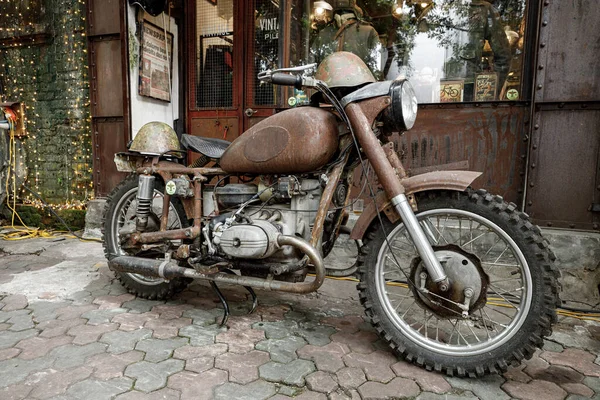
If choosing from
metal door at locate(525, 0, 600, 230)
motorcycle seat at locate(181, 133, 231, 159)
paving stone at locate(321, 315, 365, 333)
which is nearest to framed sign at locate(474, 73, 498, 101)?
metal door at locate(525, 0, 600, 230)

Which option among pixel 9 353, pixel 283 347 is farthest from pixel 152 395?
pixel 9 353

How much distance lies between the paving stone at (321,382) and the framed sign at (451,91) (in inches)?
119

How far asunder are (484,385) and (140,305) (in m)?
2.36

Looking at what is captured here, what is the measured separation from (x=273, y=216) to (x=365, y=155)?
0.72 metres

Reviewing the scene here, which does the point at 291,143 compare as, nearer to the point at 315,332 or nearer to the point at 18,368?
the point at 315,332

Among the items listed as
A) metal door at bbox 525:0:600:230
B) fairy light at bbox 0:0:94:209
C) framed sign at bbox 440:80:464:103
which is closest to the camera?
metal door at bbox 525:0:600:230

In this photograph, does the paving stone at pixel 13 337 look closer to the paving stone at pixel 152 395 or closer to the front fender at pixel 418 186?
the paving stone at pixel 152 395

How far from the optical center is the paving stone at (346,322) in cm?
251

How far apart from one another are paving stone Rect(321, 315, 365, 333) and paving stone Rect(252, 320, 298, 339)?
0.77 feet

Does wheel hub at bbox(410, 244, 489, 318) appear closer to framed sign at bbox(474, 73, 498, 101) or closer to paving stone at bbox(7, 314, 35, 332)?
framed sign at bbox(474, 73, 498, 101)

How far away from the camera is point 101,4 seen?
4.90 metres

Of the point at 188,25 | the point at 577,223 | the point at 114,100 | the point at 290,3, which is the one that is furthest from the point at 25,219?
the point at 577,223

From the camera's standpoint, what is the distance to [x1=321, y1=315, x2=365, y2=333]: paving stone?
Result: 2.51 meters

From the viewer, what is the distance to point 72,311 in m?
2.71
